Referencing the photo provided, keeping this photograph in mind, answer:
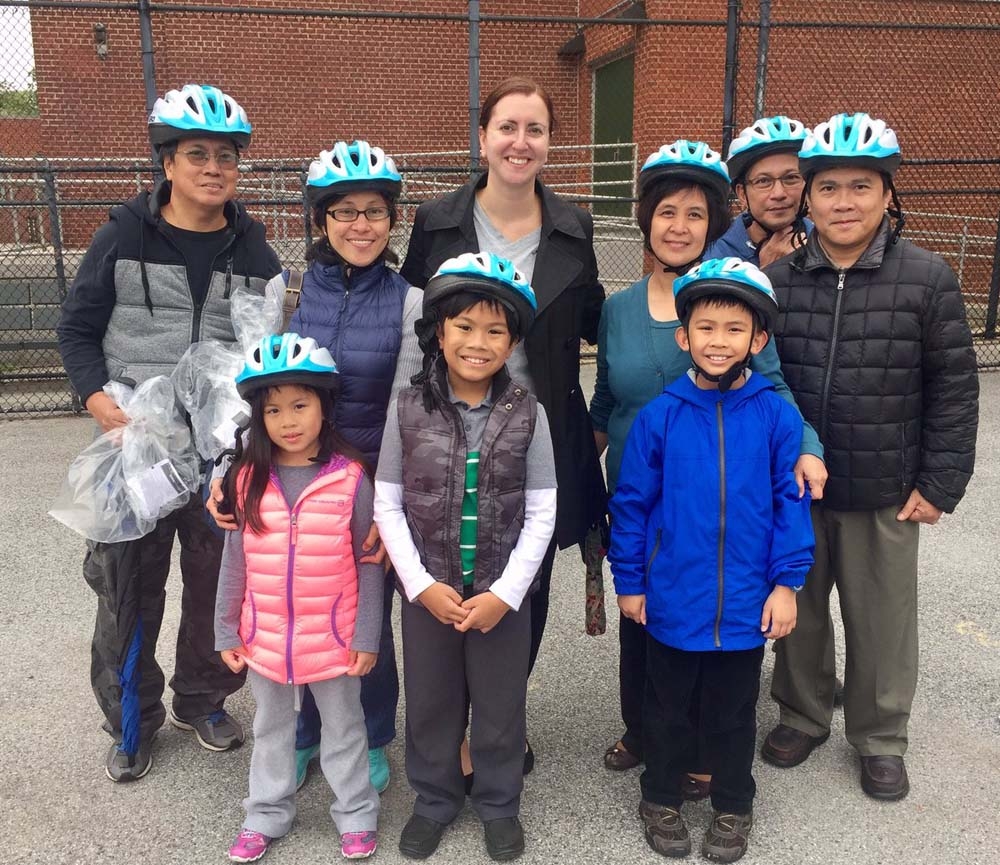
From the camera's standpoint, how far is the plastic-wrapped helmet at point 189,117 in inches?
113

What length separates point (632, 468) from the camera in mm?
2764

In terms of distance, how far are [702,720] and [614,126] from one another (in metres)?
13.4

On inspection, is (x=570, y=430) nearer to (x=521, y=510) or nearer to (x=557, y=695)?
(x=521, y=510)

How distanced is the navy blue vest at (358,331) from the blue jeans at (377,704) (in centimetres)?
62

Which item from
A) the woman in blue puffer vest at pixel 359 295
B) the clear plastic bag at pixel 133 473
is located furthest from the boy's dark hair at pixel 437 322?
the clear plastic bag at pixel 133 473

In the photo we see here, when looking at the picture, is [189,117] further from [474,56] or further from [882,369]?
[474,56]

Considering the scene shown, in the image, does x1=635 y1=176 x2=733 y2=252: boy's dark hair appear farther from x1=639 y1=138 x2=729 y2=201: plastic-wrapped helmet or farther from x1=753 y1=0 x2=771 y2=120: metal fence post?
x1=753 y1=0 x2=771 y2=120: metal fence post

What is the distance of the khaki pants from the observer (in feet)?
10.0

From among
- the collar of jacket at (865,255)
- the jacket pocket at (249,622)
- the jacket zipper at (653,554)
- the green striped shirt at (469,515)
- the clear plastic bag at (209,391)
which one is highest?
the collar of jacket at (865,255)

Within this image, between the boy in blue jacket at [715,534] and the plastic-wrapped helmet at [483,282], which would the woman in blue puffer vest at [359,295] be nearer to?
the plastic-wrapped helmet at [483,282]

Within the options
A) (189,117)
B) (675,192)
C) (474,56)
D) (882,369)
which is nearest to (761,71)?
(474,56)

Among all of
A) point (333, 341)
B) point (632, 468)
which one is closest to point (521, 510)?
point (632, 468)

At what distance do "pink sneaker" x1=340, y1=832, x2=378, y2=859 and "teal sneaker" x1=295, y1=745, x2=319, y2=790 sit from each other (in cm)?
39

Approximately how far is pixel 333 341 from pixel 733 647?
160 centimetres
